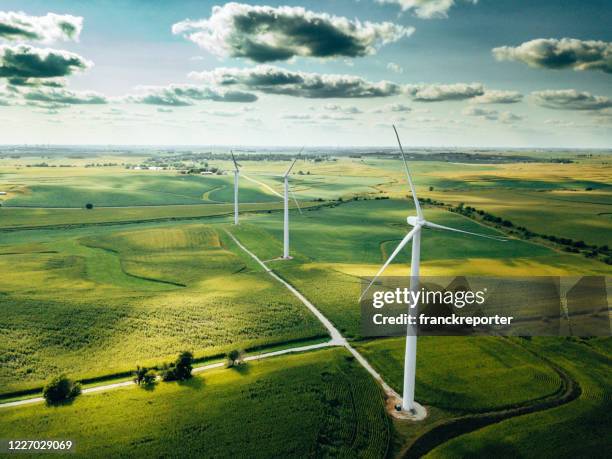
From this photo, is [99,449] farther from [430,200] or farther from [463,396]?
[430,200]

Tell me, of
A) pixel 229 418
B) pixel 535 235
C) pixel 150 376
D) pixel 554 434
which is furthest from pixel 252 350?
pixel 535 235

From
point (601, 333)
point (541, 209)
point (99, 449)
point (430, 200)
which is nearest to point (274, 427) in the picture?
point (99, 449)

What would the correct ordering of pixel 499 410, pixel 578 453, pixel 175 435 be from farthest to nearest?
pixel 499 410
pixel 175 435
pixel 578 453

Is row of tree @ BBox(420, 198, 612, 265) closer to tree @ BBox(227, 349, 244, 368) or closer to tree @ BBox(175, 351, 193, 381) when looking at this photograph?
tree @ BBox(227, 349, 244, 368)

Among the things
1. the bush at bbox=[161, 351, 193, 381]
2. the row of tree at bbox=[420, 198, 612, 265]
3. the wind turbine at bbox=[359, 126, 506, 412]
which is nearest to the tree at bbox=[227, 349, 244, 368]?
the bush at bbox=[161, 351, 193, 381]

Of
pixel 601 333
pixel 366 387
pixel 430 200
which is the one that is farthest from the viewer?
pixel 430 200

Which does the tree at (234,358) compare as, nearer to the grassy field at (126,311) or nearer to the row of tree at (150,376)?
the row of tree at (150,376)

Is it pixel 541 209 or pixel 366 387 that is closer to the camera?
pixel 366 387
